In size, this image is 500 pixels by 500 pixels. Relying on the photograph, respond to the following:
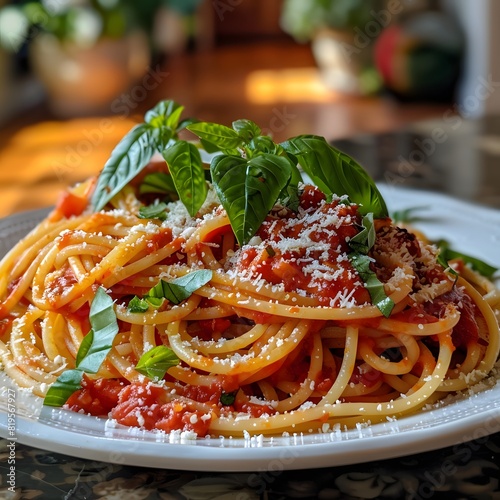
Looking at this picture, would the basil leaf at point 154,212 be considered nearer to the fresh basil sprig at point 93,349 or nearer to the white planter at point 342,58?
the fresh basil sprig at point 93,349

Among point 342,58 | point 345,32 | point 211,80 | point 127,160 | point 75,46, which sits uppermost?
point 127,160

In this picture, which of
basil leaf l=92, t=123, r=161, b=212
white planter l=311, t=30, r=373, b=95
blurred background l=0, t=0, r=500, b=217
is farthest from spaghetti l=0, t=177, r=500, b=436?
white planter l=311, t=30, r=373, b=95

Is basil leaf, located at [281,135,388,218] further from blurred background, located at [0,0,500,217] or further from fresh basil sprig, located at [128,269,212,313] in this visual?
blurred background, located at [0,0,500,217]

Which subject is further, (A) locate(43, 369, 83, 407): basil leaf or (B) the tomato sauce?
(B) the tomato sauce

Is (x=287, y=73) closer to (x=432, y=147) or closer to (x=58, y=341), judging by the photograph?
(x=432, y=147)

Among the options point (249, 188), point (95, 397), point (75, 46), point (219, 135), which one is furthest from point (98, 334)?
point (75, 46)

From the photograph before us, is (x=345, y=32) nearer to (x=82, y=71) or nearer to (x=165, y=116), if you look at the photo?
(x=82, y=71)
